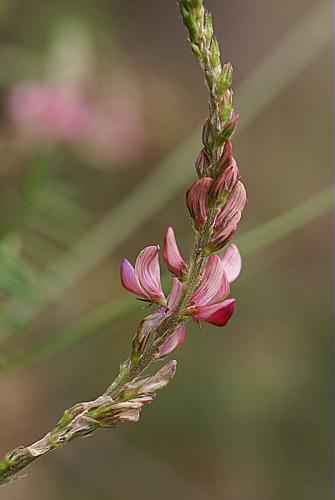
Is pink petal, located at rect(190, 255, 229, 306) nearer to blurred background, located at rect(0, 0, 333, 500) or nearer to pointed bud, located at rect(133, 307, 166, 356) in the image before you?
pointed bud, located at rect(133, 307, 166, 356)

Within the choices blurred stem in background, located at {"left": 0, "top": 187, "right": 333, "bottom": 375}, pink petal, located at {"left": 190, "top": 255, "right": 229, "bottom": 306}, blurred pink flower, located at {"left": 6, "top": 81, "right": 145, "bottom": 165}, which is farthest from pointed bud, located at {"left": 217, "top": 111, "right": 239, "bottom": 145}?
blurred pink flower, located at {"left": 6, "top": 81, "right": 145, "bottom": 165}

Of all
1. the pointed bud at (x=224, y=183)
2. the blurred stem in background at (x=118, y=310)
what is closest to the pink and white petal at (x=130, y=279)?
the pointed bud at (x=224, y=183)

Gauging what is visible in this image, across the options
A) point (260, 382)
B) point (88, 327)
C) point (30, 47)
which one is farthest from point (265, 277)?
point (88, 327)

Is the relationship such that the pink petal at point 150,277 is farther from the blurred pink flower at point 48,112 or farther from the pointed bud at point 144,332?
the blurred pink flower at point 48,112

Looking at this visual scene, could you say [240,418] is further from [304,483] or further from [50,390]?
[50,390]

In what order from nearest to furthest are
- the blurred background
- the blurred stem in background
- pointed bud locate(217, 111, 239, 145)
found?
pointed bud locate(217, 111, 239, 145) < the blurred stem in background < the blurred background
